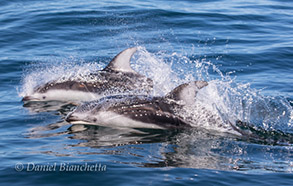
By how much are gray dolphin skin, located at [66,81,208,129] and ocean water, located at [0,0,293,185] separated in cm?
19

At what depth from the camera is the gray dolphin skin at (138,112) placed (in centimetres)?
974

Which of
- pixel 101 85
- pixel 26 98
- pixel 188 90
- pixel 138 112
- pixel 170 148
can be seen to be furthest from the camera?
pixel 101 85

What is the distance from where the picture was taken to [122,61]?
12.4 meters

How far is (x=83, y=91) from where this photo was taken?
12633 mm

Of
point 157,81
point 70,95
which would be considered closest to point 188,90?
point 157,81

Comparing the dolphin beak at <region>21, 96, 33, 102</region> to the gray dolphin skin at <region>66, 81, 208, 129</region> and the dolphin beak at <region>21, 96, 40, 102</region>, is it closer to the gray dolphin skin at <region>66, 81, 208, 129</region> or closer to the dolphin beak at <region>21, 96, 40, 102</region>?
the dolphin beak at <region>21, 96, 40, 102</region>

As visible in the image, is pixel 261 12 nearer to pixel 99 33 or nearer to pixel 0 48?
→ pixel 99 33

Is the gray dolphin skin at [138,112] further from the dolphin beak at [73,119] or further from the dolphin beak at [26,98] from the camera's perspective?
the dolphin beak at [26,98]

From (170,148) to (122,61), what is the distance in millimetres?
4207

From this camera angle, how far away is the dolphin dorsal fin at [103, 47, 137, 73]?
40.4ft

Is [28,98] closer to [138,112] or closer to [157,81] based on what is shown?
[157,81]

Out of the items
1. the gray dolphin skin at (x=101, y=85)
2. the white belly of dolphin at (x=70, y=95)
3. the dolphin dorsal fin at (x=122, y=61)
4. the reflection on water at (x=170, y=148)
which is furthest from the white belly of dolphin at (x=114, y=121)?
the dolphin dorsal fin at (x=122, y=61)

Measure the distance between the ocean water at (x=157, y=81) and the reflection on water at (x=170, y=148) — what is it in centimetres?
2

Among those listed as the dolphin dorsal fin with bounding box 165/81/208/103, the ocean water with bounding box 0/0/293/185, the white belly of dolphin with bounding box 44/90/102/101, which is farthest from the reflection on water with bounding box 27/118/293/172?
the white belly of dolphin with bounding box 44/90/102/101
